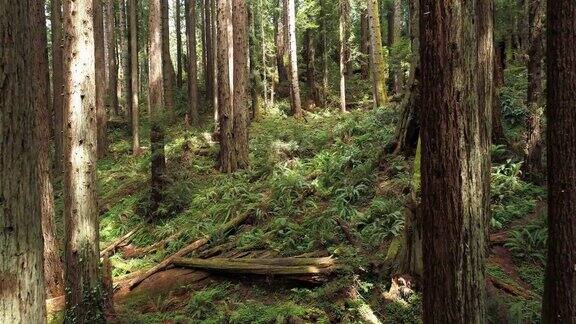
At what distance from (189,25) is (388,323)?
77.3 ft

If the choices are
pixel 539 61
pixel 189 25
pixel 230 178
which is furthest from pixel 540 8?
pixel 189 25

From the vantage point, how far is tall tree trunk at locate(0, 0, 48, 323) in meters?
2.56

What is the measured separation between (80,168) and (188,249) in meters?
3.84

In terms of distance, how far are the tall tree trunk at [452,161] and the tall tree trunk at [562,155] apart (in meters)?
0.92

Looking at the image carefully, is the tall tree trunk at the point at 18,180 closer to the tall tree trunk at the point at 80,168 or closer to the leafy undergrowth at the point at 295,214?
the tall tree trunk at the point at 80,168

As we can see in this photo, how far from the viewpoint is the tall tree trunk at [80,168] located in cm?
602

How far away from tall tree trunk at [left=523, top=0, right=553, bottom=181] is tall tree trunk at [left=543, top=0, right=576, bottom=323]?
442 centimetres

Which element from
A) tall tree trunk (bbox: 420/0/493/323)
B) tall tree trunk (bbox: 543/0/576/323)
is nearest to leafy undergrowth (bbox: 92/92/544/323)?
tall tree trunk (bbox: 543/0/576/323)

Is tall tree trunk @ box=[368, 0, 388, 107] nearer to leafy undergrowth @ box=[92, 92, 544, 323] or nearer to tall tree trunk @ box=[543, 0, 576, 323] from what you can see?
leafy undergrowth @ box=[92, 92, 544, 323]

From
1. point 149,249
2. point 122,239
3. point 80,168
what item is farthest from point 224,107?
point 80,168

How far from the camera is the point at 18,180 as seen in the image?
2.62 metres

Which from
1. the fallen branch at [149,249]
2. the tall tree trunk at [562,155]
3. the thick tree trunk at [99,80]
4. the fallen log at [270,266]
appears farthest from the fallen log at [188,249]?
the thick tree trunk at [99,80]

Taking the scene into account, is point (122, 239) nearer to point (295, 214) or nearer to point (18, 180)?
point (295, 214)

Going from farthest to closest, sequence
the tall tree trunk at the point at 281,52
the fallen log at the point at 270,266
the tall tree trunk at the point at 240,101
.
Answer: the tall tree trunk at the point at 281,52 < the tall tree trunk at the point at 240,101 < the fallen log at the point at 270,266
